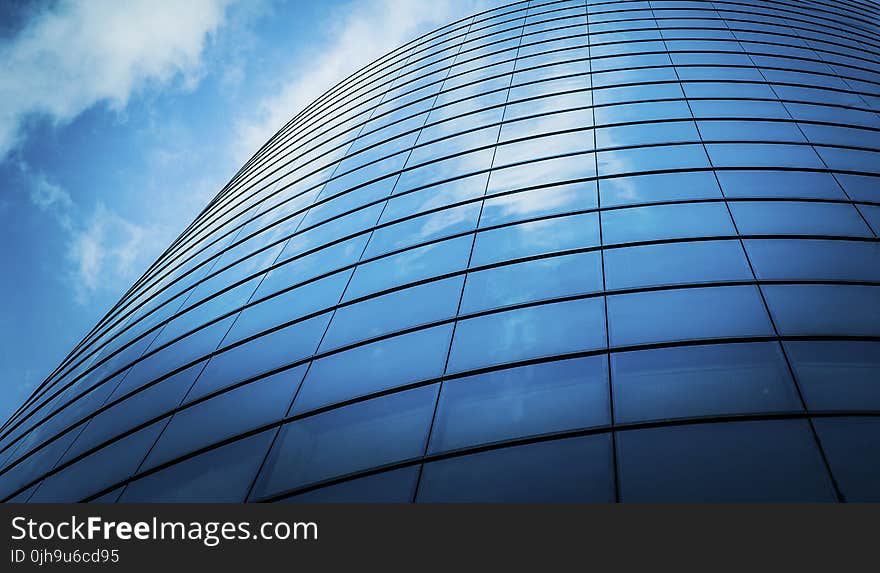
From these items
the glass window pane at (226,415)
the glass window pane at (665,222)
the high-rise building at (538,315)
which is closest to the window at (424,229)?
the high-rise building at (538,315)

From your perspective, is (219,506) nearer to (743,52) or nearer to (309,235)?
(309,235)

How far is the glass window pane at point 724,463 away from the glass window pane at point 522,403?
3.05 ft

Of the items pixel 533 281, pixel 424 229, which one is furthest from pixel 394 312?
pixel 424 229

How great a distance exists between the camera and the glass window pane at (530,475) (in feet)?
29.3

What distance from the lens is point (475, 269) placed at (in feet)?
47.9

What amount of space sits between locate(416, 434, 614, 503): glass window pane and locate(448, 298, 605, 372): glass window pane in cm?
222

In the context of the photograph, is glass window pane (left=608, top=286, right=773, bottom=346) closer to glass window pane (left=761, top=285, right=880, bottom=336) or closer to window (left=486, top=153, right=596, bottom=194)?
glass window pane (left=761, top=285, right=880, bottom=336)

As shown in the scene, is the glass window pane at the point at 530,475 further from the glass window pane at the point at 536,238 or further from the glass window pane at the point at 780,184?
the glass window pane at the point at 780,184

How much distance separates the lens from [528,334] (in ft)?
39.6

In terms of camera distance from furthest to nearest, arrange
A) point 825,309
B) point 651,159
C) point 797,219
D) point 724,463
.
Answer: point 651,159 < point 797,219 < point 825,309 < point 724,463

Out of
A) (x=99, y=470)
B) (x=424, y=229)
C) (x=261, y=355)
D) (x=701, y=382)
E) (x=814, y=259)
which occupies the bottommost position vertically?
(x=99, y=470)

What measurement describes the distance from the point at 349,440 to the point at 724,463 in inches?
242

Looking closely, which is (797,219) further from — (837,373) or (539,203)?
(539,203)

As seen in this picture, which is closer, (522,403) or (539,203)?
(522,403)
